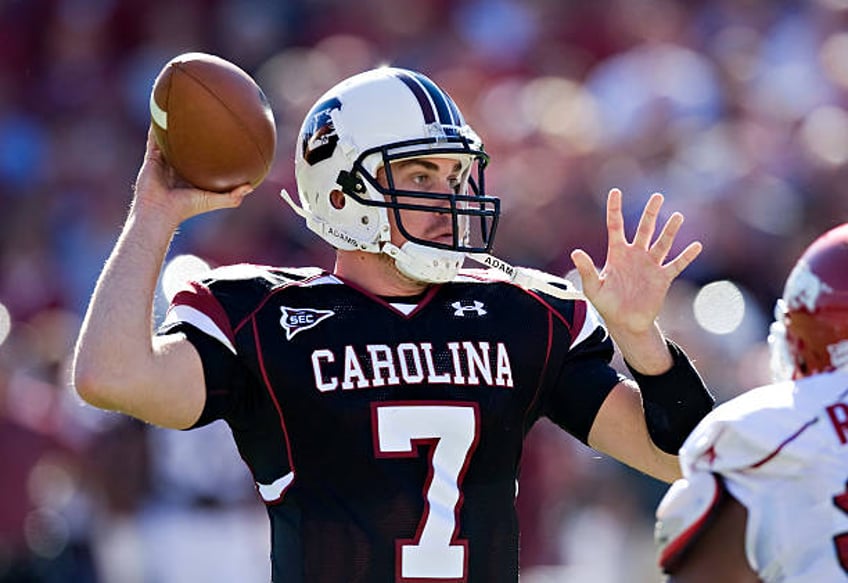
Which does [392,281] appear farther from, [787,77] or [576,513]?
[787,77]

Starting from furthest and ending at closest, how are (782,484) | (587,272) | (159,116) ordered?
(159,116) < (587,272) < (782,484)

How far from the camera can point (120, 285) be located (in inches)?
138

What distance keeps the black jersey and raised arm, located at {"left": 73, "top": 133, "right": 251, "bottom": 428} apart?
7 cm

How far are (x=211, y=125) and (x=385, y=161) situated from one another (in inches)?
15.6

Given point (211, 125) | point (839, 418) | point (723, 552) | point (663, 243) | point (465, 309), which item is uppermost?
point (211, 125)

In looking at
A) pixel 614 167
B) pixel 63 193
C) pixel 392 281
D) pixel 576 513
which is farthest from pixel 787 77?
pixel 392 281

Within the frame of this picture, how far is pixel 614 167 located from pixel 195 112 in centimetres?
482

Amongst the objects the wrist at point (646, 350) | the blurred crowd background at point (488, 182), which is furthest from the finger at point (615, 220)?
the blurred crowd background at point (488, 182)

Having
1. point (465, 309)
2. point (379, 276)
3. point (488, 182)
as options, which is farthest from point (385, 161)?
point (488, 182)

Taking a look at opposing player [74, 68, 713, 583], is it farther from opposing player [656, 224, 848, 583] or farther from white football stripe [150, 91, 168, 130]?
opposing player [656, 224, 848, 583]

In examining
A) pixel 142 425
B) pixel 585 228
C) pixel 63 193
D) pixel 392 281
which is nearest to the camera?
pixel 392 281

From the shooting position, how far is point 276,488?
3.65 meters

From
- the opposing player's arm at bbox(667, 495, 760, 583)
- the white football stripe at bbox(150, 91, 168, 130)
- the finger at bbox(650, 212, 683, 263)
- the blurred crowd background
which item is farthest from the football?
the blurred crowd background

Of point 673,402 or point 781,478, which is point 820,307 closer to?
point 781,478
